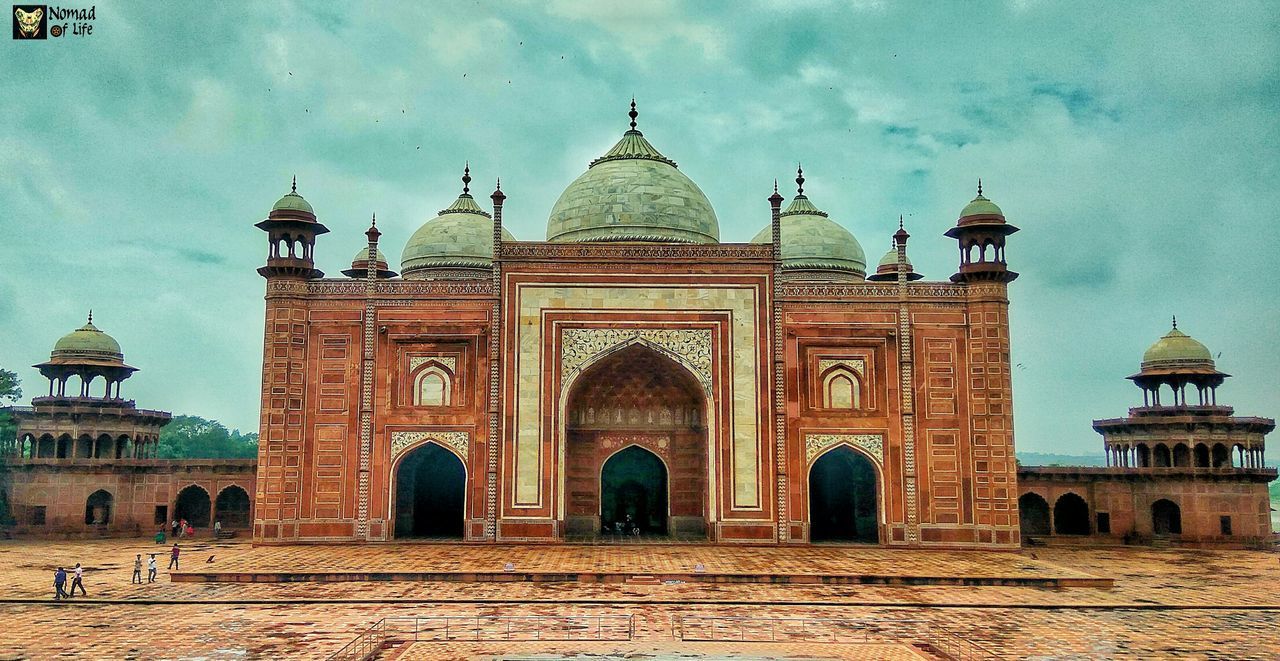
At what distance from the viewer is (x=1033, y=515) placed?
973 inches

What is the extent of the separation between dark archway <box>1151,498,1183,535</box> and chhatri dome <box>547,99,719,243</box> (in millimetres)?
12939

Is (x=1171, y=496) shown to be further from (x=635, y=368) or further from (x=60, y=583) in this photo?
(x=60, y=583)

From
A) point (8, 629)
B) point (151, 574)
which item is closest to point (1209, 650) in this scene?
point (8, 629)

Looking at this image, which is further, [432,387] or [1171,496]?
[1171,496]

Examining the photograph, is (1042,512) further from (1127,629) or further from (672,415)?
(1127,629)

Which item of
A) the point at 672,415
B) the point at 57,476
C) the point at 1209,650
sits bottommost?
the point at 1209,650

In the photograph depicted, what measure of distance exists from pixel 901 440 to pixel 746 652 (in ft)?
37.8

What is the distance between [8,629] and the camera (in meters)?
12.0

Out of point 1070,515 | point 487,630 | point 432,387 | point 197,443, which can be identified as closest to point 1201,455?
point 1070,515

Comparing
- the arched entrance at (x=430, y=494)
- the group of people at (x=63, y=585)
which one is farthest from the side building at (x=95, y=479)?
the group of people at (x=63, y=585)

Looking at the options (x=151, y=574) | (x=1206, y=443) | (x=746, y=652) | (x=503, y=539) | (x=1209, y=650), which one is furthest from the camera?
(x=1206, y=443)

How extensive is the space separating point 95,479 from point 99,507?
0.86 metres

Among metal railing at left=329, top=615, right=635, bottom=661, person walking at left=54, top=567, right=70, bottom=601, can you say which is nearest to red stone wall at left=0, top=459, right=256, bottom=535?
person walking at left=54, top=567, right=70, bottom=601

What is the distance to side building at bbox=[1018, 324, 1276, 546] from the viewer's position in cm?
2328
